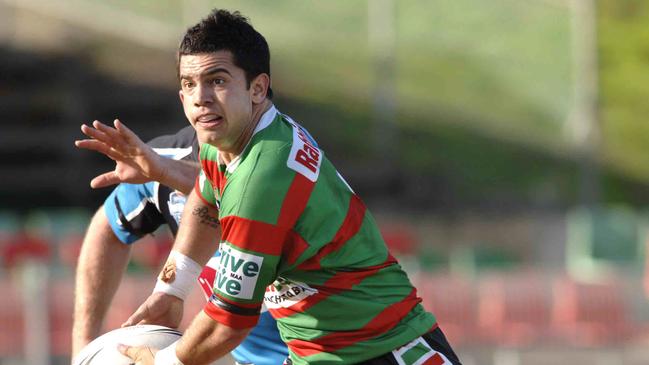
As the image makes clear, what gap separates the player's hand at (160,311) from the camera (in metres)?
6.06

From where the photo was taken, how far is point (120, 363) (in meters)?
5.63

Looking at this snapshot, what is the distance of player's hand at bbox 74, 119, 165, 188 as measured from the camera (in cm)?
573

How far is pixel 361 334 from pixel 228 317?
587mm

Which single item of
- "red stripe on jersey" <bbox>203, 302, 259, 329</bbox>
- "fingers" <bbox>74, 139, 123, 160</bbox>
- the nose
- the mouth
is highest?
the nose

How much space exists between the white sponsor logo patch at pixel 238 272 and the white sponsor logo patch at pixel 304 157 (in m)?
0.37

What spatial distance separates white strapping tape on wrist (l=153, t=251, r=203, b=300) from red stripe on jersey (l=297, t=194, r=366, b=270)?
3.66ft

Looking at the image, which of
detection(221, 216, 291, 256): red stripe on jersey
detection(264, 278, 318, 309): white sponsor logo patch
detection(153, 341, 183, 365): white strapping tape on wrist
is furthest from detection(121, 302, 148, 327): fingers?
detection(221, 216, 291, 256): red stripe on jersey

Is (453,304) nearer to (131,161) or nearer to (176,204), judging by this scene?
(176,204)

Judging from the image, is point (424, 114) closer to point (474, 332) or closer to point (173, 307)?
point (474, 332)

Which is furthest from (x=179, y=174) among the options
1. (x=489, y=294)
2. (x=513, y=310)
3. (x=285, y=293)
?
(x=513, y=310)

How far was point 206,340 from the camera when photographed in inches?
202

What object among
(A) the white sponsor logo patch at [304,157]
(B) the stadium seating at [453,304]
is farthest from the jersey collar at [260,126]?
(B) the stadium seating at [453,304]

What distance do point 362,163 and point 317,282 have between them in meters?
23.8

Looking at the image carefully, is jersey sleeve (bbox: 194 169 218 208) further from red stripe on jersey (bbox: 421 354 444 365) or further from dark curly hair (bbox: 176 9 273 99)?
red stripe on jersey (bbox: 421 354 444 365)
